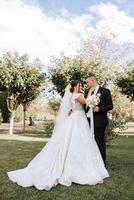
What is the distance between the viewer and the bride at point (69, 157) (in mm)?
8672

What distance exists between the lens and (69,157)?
9.17 m

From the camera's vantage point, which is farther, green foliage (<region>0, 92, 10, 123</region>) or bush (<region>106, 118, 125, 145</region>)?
green foliage (<region>0, 92, 10, 123</region>)

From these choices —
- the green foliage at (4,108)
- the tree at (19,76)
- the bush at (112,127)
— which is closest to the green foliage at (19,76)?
the tree at (19,76)

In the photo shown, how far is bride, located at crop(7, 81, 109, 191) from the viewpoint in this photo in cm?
867

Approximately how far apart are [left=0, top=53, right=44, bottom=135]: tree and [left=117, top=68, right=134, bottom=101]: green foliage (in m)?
5.90

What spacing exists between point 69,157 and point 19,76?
18.8m

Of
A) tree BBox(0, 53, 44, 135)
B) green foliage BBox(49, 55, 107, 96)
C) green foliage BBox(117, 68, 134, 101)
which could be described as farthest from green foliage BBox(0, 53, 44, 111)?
green foliage BBox(117, 68, 134, 101)

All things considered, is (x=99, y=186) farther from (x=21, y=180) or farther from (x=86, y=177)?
(x=21, y=180)

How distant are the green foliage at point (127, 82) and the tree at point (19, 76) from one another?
5898 millimetres

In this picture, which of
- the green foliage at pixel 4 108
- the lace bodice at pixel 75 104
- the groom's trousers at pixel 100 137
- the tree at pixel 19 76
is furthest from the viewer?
the green foliage at pixel 4 108

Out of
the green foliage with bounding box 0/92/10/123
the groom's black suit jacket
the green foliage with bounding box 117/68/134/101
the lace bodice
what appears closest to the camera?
the lace bodice

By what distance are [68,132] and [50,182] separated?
59.9 inches

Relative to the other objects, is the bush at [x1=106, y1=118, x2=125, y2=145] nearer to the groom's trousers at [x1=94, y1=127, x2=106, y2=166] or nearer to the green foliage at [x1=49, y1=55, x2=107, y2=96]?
the groom's trousers at [x1=94, y1=127, x2=106, y2=166]

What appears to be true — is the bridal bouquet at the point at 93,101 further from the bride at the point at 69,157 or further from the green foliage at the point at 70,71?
the green foliage at the point at 70,71
